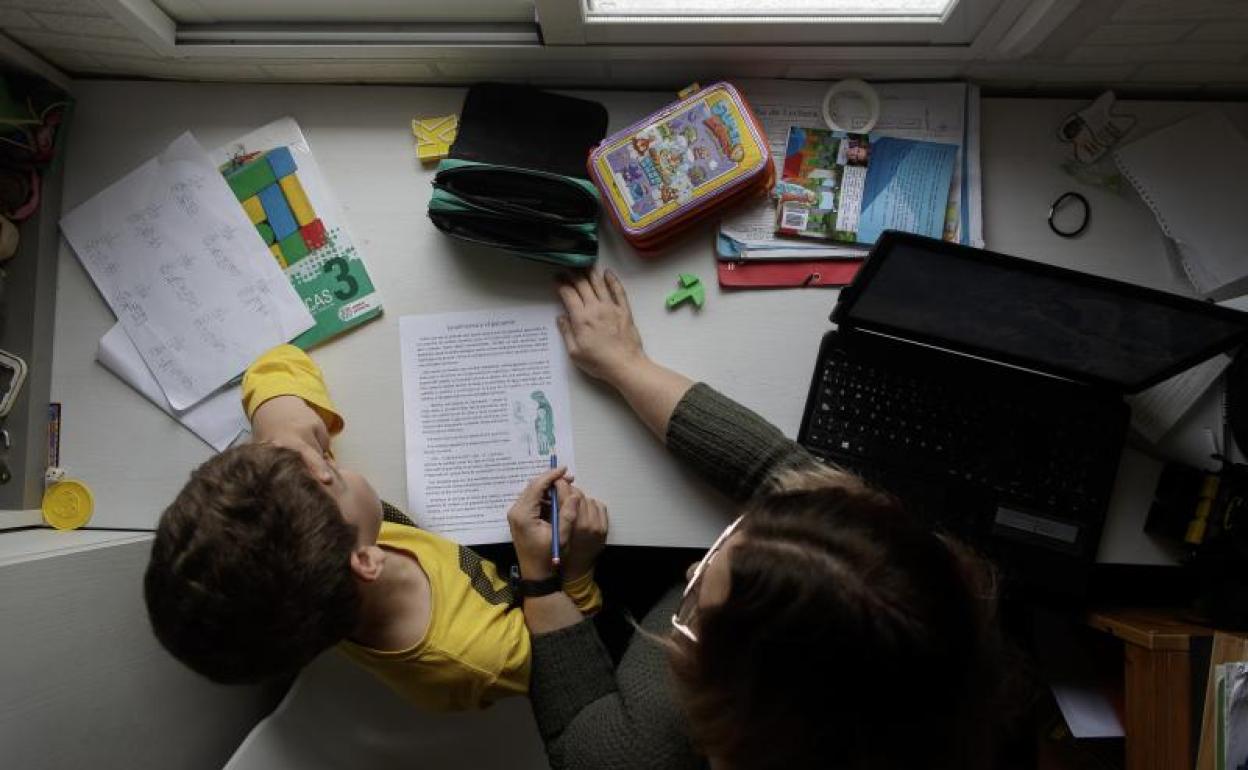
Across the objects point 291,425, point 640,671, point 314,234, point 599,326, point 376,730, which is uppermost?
point 314,234

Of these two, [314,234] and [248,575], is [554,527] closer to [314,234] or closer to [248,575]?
[248,575]

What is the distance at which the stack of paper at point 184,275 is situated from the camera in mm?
969

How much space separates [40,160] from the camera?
0.99 metres

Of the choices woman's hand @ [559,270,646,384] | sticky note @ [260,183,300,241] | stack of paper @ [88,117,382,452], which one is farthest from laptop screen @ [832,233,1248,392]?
sticky note @ [260,183,300,241]

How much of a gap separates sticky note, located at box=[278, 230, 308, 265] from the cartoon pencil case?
383 millimetres

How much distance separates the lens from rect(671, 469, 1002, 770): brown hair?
58 centimetres

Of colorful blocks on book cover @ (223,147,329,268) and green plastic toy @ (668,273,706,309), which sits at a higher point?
colorful blocks on book cover @ (223,147,329,268)

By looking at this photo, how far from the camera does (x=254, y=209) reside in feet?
3.23

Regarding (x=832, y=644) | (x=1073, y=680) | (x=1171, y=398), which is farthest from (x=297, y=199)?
(x=1073, y=680)

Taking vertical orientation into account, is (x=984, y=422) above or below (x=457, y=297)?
below

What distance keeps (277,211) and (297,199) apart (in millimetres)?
30

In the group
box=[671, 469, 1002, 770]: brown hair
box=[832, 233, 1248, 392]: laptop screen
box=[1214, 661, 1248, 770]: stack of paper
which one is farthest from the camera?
box=[1214, 661, 1248, 770]: stack of paper

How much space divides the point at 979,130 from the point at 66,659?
1.22 meters

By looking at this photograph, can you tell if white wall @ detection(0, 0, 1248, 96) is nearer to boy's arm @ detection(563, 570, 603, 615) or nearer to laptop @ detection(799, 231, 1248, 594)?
laptop @ detection(799, 231, 1248, 594)
